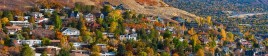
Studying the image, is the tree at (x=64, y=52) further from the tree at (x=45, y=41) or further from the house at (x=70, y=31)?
the house at (x=70, y=31)

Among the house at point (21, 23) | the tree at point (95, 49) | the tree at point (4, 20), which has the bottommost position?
the tree at point (95, 49)

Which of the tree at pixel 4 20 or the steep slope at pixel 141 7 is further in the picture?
the steep slope at pixel 141 7

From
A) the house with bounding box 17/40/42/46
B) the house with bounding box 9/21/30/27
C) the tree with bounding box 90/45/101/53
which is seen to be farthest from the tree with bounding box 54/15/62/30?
the tree with bounding box 90/45/101/53

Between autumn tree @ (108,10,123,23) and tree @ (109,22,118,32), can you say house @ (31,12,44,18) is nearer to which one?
autumn tree @ (108,10,123,23)

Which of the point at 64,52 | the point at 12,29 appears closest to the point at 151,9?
the point at 12,29

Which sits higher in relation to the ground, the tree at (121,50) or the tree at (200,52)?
the tree at (121,50)

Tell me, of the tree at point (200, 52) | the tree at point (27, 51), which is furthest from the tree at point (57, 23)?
the tree at point (200, 52)

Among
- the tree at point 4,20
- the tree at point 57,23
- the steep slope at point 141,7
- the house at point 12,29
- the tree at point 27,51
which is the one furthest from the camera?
the steep slope at point 141,7

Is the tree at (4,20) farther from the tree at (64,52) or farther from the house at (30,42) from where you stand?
the tree at (64,52)

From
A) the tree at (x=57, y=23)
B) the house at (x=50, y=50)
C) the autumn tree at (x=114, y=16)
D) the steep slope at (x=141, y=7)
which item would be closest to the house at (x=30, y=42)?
the house at (x=50, y=50)

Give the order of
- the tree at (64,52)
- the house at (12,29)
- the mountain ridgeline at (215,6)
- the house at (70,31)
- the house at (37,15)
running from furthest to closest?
the mountain ridgeline at (215,6) < the house at (37,15) < the house at (70,31) < the house at (12,29) < the tree at (64,52)
